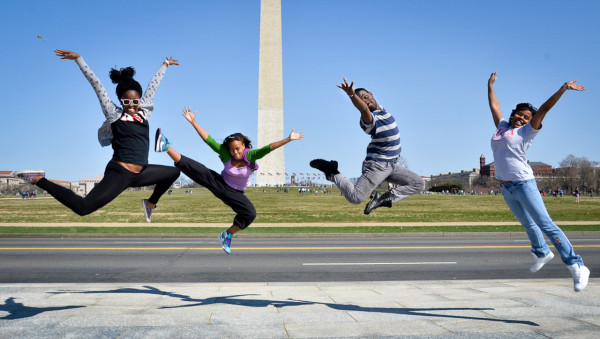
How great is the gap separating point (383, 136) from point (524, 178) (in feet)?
5.86

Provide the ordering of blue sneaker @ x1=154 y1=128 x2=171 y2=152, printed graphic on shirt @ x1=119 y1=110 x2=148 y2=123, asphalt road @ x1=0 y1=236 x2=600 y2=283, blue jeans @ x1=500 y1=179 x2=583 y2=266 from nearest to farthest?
blue sneaker @ x1=154 y1=128 x2=171 y2=152
printed graphic on shirt @ x1=119 y1=110 x2=148 y2=123
blue jeans @ x1=500 y1=179 x2=583 y2=266
asphalt road @ x1=0 y1=236 x2=600 y2=283

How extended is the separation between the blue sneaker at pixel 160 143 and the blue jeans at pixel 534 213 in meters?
4.28

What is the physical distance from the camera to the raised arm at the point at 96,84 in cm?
577

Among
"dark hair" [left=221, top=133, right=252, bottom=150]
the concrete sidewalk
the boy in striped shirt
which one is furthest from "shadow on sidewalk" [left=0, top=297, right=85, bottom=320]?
the boy in striped shirt

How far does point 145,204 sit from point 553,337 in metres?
5.36

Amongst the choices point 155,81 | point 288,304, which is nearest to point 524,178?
point 288,304

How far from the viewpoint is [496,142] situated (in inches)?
242

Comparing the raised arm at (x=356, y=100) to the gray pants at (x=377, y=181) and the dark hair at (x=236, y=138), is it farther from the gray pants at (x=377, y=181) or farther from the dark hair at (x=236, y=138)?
the dark hair at (x=236, y=138)

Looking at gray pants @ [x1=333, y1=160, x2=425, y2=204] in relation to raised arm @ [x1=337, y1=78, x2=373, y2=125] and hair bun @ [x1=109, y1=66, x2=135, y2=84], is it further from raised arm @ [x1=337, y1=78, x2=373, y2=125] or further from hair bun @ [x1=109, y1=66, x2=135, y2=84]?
hair bun @ [x1=109, y1=66, x2=135, y2=84]

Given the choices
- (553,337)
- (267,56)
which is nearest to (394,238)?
(553,337)

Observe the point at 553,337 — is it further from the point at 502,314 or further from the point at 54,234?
the point at 54,234

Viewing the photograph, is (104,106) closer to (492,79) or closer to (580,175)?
(492,79)

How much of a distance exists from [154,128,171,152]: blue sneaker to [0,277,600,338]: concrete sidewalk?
7.15ft

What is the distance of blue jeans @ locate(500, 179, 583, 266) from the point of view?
5.98 meters
